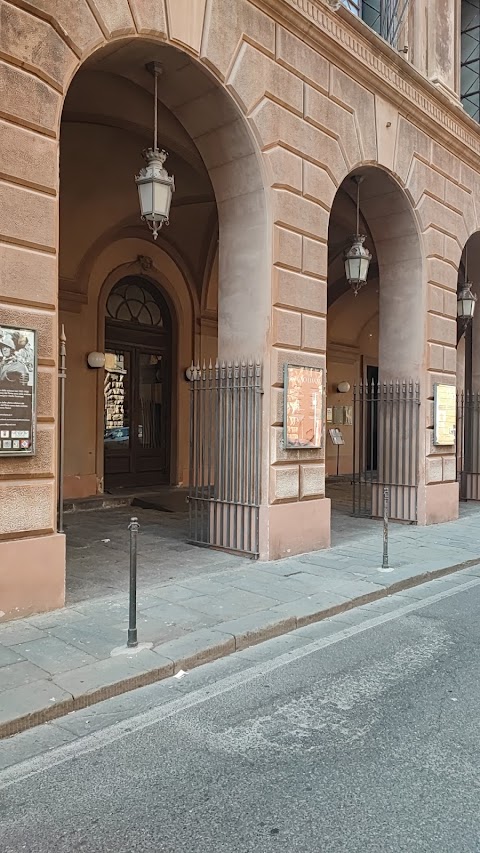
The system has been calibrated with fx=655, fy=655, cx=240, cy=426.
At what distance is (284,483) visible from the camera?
8883 mm

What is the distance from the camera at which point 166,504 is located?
→ 1340cm

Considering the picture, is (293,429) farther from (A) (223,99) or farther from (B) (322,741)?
(B) (322,741)

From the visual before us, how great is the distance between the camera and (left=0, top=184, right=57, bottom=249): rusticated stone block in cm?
595

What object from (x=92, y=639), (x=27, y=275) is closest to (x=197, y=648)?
(x=92, y=639)

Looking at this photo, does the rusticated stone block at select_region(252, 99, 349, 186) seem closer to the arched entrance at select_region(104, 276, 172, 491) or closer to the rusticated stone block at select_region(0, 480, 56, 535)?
the rusticated stone block at select_region(0, 480, 56, 535)

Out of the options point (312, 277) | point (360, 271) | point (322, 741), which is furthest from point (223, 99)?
point (322, 741)

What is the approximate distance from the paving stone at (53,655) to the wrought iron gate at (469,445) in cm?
1233

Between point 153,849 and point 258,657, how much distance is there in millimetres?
2548

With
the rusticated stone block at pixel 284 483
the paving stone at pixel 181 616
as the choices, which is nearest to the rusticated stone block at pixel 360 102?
the rusticated stone block at pixel 284 483

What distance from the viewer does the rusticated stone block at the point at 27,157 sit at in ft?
19.5

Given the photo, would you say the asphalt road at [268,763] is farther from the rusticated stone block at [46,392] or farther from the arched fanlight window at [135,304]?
the arched fanlight window at [135,304]

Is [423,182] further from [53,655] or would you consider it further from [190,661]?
[53,655]

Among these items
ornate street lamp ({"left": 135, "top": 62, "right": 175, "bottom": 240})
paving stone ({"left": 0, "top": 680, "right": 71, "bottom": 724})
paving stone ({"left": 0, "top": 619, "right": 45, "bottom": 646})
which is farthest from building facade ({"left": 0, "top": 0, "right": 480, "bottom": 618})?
paving stone ({"left": 0, "top": 680, "right": 71, "bottom": 724})

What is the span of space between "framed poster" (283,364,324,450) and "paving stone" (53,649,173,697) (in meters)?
4.29
